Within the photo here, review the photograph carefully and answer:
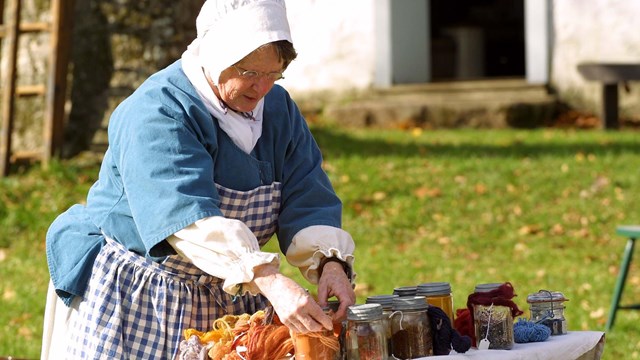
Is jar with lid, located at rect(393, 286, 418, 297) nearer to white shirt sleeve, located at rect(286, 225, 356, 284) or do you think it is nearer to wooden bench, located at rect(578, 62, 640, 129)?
white shirt sleeve, located at rect(286, 225, 356, 284)

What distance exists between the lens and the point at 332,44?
512 inches

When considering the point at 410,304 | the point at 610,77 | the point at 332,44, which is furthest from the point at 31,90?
the point at 410,304

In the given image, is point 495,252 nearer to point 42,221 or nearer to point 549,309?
point 42,221

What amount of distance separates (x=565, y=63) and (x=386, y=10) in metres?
1.91

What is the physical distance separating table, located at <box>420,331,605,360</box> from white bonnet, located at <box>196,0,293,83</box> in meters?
0.86

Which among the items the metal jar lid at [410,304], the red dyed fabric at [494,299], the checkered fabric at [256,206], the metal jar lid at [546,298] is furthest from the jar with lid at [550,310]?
the checkered fabric at [256,206]

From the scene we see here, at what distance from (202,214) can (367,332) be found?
478 millimetres

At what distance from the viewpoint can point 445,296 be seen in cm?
319

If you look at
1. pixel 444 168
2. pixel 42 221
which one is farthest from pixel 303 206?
pixel 444 168

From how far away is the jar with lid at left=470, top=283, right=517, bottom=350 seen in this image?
124 inches

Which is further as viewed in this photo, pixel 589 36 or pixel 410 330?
pixel 589 36

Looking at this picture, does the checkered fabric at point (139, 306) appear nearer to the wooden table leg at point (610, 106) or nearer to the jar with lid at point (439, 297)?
the jar with lid at point (439, 297)

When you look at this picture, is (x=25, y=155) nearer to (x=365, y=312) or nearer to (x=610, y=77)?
(x=610, y=77)

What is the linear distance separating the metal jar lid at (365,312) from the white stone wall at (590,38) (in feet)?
32.5
